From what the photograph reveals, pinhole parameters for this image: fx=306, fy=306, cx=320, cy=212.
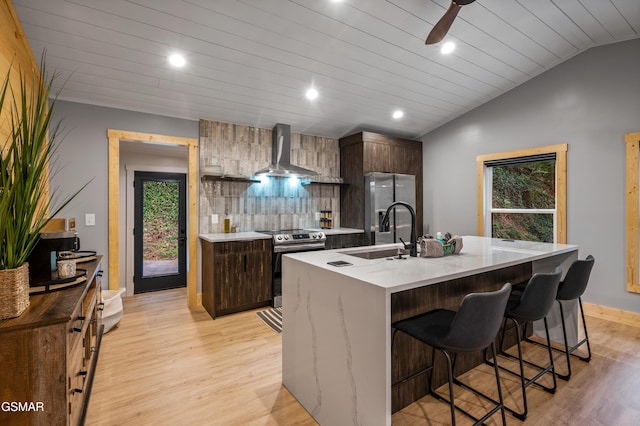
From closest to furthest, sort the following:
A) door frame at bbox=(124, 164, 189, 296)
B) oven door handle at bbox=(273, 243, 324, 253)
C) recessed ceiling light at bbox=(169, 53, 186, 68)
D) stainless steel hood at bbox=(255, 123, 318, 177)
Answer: recessed ceiling light at bbox=(169, 53, 186, 68)
oven door handle at bbox=(273, 243, 324, 253)
stainless steel hood at bbox=(255, 123, 318, 177)
door frame at bbox=(124, 164, 189, 296)

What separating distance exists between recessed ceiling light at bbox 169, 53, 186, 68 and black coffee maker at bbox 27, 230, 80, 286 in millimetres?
1892

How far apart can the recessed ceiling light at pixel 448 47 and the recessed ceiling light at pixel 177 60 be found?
8.79 feet

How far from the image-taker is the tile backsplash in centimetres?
418

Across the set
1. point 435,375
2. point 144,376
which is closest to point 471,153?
point 435,375

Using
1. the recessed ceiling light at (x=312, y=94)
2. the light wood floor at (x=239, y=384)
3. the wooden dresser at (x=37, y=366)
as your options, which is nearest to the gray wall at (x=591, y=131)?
the light wood floor at (x=239, y=384)

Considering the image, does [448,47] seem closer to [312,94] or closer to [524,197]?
[312,94]

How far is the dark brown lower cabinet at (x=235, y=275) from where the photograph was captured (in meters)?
3.56

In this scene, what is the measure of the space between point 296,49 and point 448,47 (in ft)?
5.43

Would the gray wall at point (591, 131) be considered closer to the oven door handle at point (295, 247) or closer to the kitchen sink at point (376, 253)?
the kitchen sink at point (376, 253)

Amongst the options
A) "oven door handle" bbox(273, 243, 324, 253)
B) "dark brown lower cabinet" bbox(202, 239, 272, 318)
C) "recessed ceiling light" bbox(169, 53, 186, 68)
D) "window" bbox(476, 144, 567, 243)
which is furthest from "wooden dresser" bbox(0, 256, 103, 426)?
"window" bbox(476, 144, 567, 243)

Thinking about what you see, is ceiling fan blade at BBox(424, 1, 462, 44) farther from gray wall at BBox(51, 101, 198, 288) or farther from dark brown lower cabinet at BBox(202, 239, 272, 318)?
gray wall at BBox(51, 101, 198, 288)

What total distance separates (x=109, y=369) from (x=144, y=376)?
35 cm

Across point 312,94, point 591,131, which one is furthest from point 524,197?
point 312,94

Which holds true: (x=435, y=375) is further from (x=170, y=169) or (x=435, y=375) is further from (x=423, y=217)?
(x=170, y=169)
